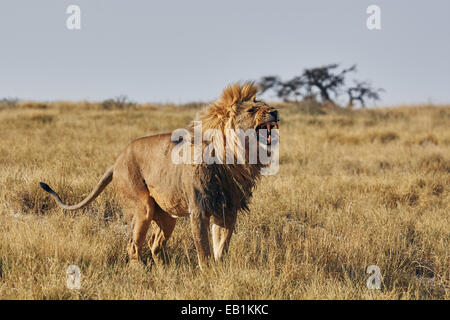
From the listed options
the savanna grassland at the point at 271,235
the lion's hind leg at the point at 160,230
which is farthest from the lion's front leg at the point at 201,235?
the lion's hind leg at the point at 160,230

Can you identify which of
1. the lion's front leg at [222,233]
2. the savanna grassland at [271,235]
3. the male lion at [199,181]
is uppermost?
the male lion at [199,181]

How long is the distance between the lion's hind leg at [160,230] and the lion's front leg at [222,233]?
574 mm

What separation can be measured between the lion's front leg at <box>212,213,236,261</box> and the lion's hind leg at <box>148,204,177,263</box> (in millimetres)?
574

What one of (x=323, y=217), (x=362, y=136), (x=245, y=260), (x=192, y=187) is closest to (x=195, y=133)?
(x=192, y=187)

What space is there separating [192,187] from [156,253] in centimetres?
111

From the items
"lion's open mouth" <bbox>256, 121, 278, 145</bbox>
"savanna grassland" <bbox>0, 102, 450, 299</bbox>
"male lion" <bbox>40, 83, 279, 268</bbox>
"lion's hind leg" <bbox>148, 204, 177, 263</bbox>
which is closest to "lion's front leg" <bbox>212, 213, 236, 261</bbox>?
"male lion" <bbox>40, 83, 279, 268</bbox>

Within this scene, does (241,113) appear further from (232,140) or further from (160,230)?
(160,230)

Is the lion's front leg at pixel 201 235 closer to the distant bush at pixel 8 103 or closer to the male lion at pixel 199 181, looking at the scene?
the male lion at pixel 199 181

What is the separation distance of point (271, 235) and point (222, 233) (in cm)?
143

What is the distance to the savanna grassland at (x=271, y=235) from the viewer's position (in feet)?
11.6

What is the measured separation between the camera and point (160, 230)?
4.25 meters

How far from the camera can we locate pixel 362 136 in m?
13.6

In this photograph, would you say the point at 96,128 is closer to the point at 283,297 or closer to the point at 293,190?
the point at 293,190

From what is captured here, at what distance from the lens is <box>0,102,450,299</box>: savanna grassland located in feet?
11.6
